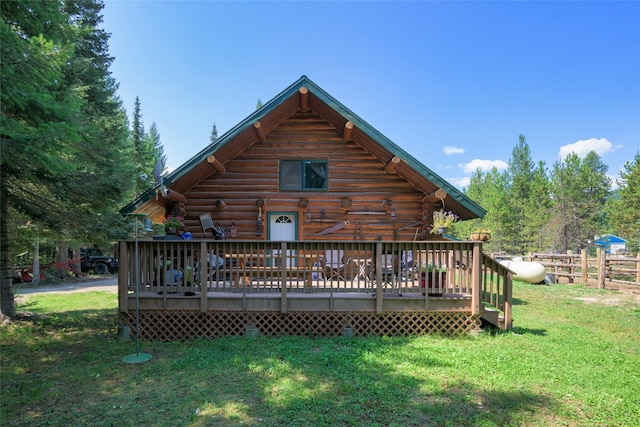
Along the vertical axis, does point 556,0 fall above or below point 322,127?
above

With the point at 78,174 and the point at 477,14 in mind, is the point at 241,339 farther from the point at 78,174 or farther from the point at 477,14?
the point at 477,14

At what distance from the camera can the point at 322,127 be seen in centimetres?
981

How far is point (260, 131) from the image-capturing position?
9109 millimetres

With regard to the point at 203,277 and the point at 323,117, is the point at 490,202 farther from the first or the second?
the point at 203,277

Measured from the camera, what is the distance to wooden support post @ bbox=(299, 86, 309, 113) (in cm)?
857

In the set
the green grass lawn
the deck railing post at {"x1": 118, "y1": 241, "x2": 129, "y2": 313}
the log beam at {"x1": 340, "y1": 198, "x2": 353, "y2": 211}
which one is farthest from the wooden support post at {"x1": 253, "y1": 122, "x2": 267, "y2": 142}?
the green grass lawn

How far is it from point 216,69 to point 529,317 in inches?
615

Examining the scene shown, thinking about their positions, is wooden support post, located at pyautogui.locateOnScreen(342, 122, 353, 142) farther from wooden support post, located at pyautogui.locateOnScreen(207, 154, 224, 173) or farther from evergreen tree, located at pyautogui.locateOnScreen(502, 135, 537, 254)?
evergreen tree, located at pyautogui.locateOnScreen(502, 135, 537, 254)

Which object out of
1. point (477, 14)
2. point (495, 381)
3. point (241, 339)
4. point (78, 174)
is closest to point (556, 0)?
point (477, 14)

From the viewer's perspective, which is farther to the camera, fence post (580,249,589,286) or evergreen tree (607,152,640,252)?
evergreen tree (607,152,640,252)

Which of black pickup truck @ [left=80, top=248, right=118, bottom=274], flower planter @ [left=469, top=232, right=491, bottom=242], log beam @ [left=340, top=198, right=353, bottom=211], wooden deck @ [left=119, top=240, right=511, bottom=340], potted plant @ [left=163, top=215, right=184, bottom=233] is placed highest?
log beam @ [left=340, top=198, right=353, bottom=211]

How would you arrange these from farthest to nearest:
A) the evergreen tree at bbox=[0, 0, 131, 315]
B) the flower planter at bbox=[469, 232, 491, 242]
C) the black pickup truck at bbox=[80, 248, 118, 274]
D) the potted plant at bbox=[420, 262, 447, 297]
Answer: the black pickup truck at bbox=[80, 248, 118, 274]
the flower planter at bbox=[469, 232, 491, 242]
the potted plant at bbox=[420, 262, 447, 297]
the evergreen tree at bbox=[0, 0, 131, 315]

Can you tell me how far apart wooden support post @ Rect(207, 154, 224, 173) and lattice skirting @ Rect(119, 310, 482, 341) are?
13.0ft

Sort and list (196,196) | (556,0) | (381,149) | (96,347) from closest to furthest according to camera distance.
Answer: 1. (96,347)
2. (381,149)
3. (196,196)
4. (556,0)
